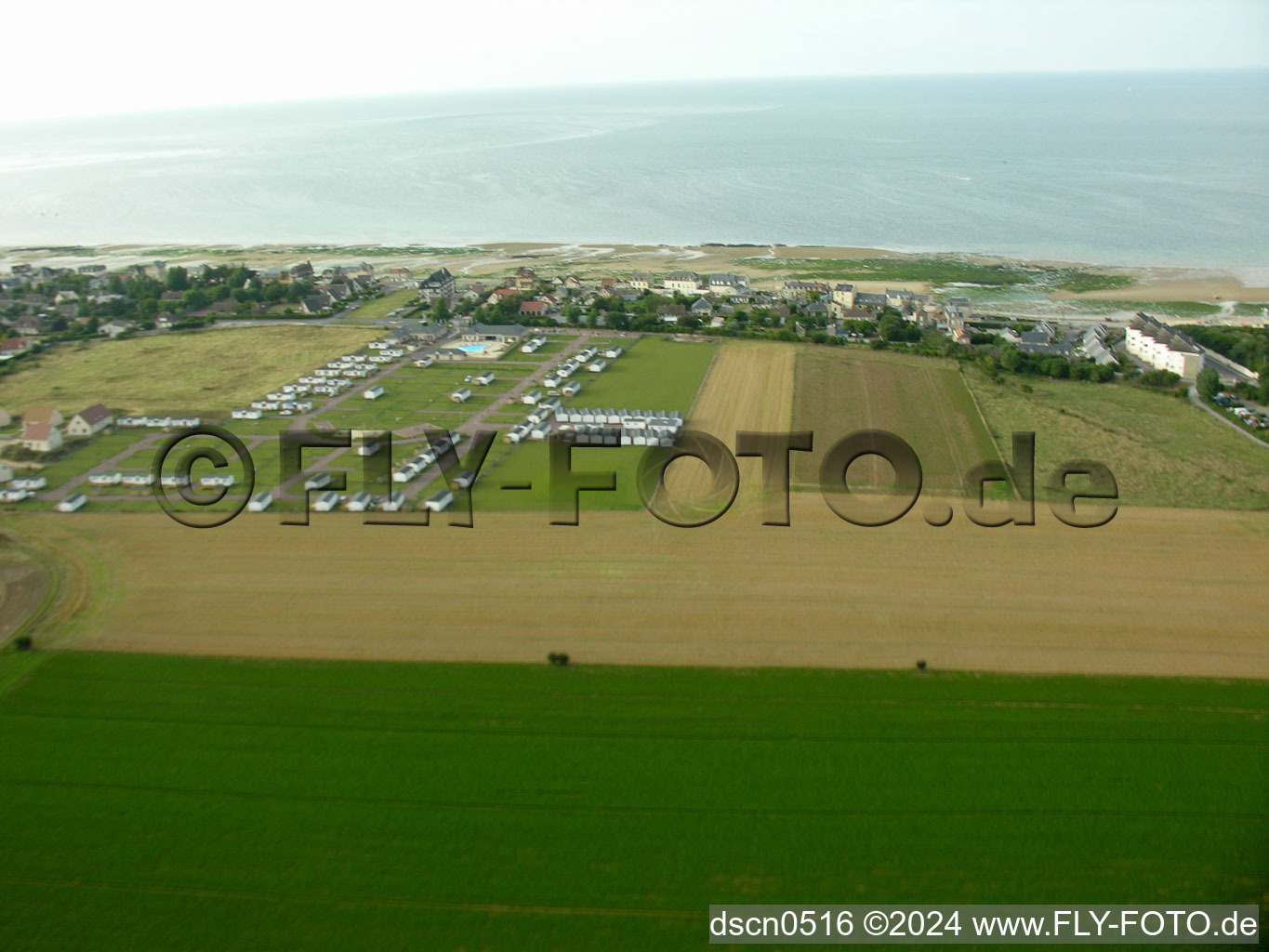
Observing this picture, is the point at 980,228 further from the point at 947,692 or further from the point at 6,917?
the point at 6,917

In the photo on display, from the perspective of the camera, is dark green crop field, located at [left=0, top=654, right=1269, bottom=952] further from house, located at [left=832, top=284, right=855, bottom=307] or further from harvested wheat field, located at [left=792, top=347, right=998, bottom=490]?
house, located at [left=832, top=284, right=855, bottom=307]

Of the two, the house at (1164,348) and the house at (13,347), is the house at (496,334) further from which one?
the house at (1164,348)

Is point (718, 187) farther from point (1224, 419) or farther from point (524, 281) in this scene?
point (1224, 419)

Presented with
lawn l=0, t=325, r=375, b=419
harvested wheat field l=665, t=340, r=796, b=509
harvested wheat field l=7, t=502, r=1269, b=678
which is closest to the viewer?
harvested wheat field l=7, t=502, r=1269, b=678

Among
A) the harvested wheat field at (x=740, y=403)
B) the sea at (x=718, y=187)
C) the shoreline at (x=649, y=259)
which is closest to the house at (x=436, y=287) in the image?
the shoreline at (x=649, y=259)

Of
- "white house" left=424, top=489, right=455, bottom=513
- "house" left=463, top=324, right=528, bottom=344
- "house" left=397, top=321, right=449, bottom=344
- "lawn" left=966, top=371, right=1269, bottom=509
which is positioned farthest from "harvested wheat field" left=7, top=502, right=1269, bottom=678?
"house" left=397, top=321, right=449, bottom=344

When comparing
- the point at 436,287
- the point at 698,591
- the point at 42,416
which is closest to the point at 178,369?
the point at 42,416
